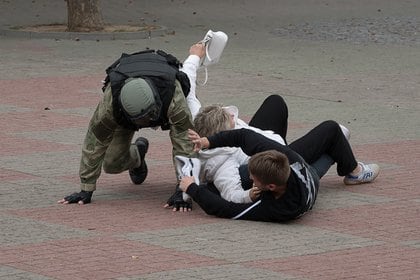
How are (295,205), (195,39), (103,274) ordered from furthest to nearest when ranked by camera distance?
(195,39)
(295,205)
(103,274)

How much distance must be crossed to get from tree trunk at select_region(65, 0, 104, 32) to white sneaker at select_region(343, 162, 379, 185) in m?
12.6

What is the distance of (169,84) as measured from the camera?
26.5 ft

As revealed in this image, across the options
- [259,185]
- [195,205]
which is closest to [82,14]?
[195,205]

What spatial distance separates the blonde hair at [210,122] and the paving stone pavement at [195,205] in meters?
0.59

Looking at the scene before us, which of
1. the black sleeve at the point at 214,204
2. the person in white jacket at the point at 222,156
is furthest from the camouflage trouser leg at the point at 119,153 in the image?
the black sleeve at the point at 214,204

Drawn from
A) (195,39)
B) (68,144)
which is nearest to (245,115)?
(68,144)

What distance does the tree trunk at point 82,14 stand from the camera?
21.1 m

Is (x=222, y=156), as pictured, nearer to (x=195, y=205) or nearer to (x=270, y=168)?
(x=195, y=205)

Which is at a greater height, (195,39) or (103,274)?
(103,274)

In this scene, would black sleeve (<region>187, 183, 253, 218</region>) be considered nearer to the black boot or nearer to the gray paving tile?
the gray paving tile

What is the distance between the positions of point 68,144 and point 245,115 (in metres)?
2.47

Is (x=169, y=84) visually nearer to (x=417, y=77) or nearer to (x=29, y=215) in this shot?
(x=29, y=215)

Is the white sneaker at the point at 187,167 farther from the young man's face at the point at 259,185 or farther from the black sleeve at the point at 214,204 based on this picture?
the young man's face at the point at 259,185

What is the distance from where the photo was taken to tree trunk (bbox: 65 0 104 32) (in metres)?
21.1
